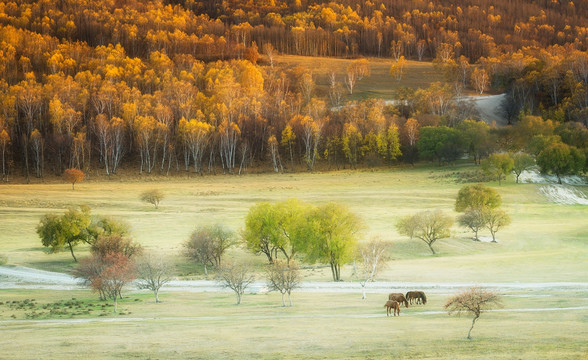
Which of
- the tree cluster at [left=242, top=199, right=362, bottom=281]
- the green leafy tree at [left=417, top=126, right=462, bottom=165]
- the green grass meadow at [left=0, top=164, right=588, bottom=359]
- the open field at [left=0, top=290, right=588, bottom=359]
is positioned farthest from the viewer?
the green leafy tree at [left=417, top=126, right=462, bottom=165]

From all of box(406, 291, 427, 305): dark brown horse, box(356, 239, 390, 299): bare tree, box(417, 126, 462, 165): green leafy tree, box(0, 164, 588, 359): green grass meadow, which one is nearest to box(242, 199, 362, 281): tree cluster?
box(0, 164, 588, 359): green grass meadow

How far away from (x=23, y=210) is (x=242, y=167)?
5478 centimetres

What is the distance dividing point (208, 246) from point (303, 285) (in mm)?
14102

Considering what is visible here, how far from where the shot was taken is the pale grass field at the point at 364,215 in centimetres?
6231

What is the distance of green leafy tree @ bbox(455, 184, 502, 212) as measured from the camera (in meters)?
83.8

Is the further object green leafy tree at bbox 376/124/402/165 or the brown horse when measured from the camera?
green leafy tree at bbox 376/124/402/165

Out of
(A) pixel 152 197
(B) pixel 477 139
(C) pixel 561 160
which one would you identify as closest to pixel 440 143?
(B) pixel 477 139

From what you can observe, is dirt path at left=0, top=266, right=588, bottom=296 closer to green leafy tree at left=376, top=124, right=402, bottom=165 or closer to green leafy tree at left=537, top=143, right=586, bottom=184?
green leafy tree at left=537, top=143, right=586, bottom=184

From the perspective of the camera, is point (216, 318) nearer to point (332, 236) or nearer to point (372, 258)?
point (372, 258)

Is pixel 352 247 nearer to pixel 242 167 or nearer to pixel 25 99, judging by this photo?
pixel 242 167

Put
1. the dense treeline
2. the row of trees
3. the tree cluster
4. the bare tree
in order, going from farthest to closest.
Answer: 1. the dense treeline
2. the tree cluster
3. the row of trees
4. the bare tree

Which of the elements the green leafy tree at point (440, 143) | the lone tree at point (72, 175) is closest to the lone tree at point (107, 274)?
the lone tree at point (72, 175)

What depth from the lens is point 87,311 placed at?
4722cm

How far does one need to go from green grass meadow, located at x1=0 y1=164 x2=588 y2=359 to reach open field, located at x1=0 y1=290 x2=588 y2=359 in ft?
0.30
